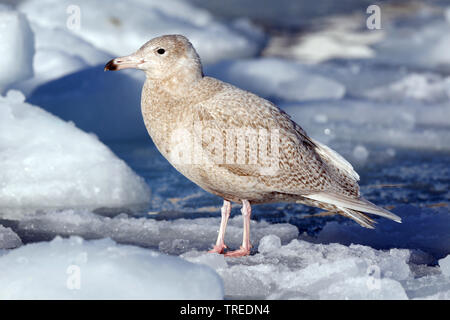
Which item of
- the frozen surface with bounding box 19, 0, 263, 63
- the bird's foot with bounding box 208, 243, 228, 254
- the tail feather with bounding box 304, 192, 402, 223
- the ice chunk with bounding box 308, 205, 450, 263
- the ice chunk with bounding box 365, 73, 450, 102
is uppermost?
the frozen surface with bounding box 19, 0, 263, 63

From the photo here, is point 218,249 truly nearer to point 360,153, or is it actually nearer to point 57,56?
point 360,153

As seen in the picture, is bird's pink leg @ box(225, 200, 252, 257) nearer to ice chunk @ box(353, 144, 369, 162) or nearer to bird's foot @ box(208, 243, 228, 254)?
bird's foot @ box(208, 243, 228, 254)

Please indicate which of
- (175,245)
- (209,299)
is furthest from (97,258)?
(175,245)

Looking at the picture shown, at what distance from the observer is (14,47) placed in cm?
659

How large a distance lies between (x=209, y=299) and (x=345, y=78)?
278 inches

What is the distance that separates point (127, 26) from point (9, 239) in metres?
6.70

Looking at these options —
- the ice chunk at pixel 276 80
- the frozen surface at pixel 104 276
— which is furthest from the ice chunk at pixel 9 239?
the ice chunk at pixel 276 80

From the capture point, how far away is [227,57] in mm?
10391

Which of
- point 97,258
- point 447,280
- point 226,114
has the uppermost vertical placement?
point 226,114

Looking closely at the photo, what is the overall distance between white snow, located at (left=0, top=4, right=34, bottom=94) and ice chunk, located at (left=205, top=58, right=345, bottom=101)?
2206 millimetres

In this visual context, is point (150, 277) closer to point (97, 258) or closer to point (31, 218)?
point (97, 258)

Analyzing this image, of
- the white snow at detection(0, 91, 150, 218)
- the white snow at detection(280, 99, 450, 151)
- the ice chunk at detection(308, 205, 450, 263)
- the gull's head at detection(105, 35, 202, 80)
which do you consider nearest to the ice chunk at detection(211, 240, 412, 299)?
the ice chunk at detection(308, 205, 450, 263)

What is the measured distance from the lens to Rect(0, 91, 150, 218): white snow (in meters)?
4.73

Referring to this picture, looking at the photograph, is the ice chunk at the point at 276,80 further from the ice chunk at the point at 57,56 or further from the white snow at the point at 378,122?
the ice chunk at the point at 57,56
